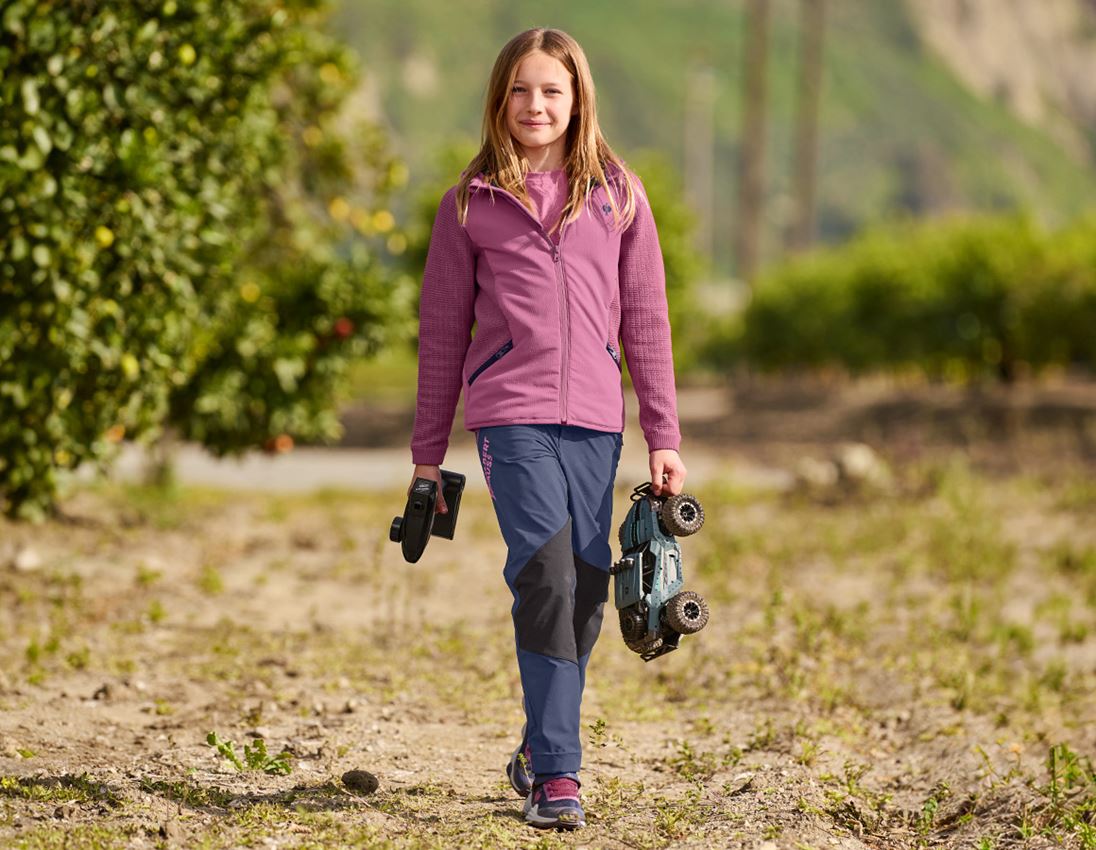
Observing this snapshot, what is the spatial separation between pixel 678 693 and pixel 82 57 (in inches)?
147

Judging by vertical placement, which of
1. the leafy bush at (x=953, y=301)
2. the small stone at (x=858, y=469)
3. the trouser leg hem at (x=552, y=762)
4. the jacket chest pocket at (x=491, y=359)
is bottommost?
the trouser leg hem at (x=552, y=762)

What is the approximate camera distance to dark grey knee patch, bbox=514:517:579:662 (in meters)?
4.18

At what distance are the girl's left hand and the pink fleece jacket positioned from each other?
0.10 ft

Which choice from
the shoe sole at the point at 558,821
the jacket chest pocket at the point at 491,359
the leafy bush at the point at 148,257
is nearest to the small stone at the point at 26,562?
the leafy bush at the point at 148,257

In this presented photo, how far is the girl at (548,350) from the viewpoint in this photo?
165 inches

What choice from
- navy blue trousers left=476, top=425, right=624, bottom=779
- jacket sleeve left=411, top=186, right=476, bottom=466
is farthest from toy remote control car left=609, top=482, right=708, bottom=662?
jacket sleeve left=411, top=186, right=476, bottom=466

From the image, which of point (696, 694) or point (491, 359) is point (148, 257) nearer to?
point (696, 694)

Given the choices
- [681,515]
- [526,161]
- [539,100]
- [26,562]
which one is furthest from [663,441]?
[26,562]

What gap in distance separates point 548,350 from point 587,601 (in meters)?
0.70

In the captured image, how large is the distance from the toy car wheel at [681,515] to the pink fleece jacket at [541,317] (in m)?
0.15

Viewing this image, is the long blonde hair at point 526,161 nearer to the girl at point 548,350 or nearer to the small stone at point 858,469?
the girl at point 548,350

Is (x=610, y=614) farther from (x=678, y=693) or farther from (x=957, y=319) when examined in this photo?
(x=957, y=319)

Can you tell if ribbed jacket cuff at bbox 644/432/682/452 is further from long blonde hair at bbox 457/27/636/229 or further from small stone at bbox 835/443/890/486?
small stone at bbox 835/443/890/486

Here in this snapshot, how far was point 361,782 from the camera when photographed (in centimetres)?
459
